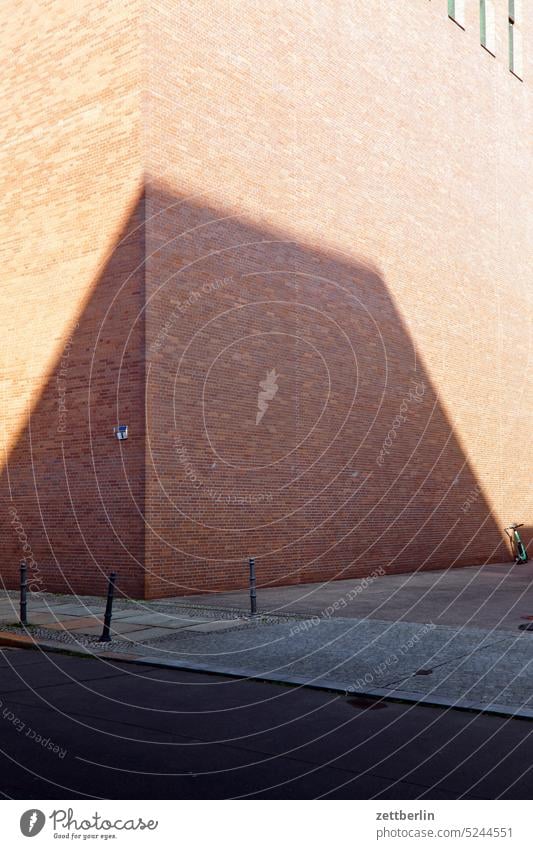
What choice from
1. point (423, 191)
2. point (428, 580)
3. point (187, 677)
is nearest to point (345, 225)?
point (423, 191)

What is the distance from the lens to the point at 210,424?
15.8m

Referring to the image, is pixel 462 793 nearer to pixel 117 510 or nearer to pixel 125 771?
pixel 125 771

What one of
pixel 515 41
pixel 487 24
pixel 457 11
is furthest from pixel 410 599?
pixel 515 41

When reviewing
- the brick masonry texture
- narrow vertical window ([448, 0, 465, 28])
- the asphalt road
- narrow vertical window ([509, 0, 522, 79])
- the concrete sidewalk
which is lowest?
the asphalt road

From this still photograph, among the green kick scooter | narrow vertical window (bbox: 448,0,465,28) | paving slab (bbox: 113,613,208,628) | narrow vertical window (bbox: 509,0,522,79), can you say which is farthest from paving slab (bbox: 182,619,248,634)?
narrow vertical window (bbox: 509,0,522,79)

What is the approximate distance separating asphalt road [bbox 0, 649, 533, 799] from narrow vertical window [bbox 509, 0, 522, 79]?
78.4 ft

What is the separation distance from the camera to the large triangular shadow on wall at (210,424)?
590 inches

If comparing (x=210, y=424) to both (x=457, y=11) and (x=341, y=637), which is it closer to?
(x=341, y=637)

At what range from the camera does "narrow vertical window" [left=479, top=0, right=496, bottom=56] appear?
82.7ft

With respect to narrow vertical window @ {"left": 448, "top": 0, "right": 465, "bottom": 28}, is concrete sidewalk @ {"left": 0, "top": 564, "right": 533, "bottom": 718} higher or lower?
lower

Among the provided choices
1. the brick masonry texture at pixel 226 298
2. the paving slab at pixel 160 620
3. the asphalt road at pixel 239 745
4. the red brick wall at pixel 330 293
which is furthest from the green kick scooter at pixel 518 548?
the asphalt road at pixel 239 745

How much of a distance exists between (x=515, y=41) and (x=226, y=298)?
16263mm

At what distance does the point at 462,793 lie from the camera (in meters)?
4.73

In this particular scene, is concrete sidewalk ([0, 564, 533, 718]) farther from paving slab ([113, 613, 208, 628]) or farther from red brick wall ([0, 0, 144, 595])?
red brick wall ([0, 0, 144, 595])
